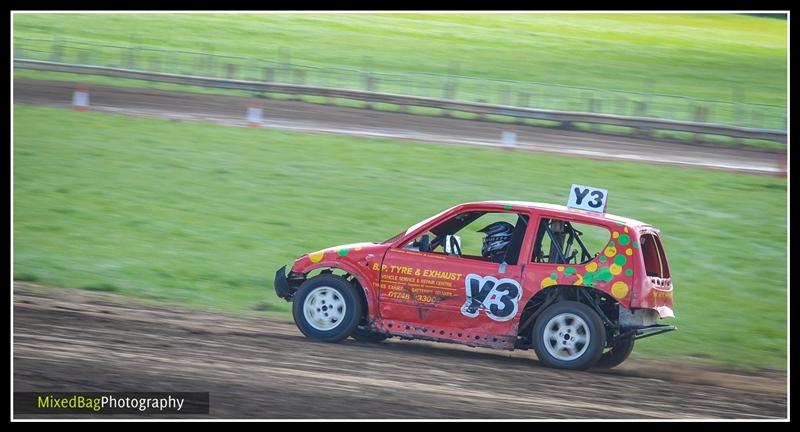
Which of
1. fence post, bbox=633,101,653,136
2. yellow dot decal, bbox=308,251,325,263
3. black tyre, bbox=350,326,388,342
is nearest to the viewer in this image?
yellow dot decal, bbox=308,251,325,263

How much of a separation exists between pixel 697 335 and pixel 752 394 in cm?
245

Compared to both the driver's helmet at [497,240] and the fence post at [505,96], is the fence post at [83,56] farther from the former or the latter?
the driver's helmet at [497,240]

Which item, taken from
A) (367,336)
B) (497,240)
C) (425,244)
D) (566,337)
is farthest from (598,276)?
(367,336)

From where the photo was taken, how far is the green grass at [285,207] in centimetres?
1259

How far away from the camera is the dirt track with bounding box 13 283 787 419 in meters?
7.87

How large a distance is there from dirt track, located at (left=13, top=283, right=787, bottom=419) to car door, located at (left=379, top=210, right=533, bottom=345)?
0.35 metres

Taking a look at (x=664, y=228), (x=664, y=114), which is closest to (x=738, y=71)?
(x=664, y=114)

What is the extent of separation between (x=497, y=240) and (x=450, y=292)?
2.39 feet

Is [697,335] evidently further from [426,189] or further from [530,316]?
[426,189]

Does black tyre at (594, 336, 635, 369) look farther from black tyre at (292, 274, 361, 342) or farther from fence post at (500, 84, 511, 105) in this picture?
fence post at (500, 84, 511, 105)

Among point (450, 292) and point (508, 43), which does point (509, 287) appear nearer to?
point (450, 292)

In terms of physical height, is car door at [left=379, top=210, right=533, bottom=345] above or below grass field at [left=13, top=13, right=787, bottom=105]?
below

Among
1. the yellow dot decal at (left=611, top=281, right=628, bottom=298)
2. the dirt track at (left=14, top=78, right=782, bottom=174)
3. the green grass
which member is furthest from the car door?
the dirt track at (left=14, top=78, right=782, bottom=174)
